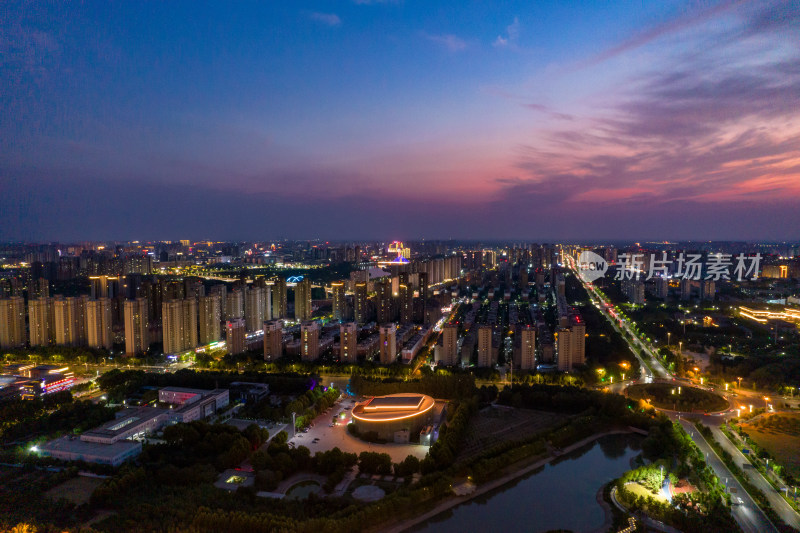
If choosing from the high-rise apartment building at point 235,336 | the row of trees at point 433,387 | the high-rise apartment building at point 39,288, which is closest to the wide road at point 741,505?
the row of trees at point 433,387

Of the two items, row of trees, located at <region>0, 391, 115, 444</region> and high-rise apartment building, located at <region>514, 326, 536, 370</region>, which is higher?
high-rise apartment building, located at <region>514, 326, 536, 370</region>

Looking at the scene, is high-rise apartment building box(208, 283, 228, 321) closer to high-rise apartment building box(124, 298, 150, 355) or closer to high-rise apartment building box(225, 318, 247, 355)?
high-rise apartment building box(124, 298, 150, 355)

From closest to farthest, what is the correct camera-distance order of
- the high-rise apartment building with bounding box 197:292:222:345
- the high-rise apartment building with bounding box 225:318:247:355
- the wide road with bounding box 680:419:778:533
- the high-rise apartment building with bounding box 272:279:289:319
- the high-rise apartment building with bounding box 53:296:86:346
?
the wide road with bounding box 680:419:778:533, the high-rise apartment building with bounding box 225:318:247:355, the high-rise apartment building with bounding box 53:296:86:346, the high-rise apartment building with bounding box 197:292:222:345, the high-rise apartment building with bounding box 272:279:289:319

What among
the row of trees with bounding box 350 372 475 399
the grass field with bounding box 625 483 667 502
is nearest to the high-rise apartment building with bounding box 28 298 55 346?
the row of trees with bounding box 350 372 475 399

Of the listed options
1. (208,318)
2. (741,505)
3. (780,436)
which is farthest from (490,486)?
(208,318)

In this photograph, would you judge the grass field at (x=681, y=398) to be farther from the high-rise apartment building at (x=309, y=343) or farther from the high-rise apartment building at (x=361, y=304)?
the high-rise apartment building at (x=361, y=304)

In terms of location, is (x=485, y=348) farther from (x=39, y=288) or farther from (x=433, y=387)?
(x=39, y=288)
